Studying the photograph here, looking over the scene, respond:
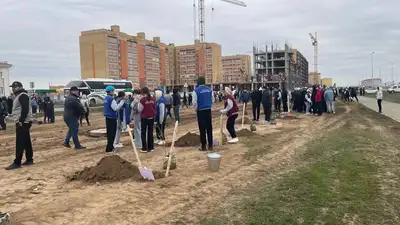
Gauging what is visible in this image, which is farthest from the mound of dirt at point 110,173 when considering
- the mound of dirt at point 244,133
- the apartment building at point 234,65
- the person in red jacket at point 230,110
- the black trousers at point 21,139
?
the apartment building at point 234,65

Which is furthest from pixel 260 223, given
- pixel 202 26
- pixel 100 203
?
pixel 202 26

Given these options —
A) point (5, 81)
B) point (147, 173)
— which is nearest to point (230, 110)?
point (147, 173)

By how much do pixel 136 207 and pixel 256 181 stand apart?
2.30 m

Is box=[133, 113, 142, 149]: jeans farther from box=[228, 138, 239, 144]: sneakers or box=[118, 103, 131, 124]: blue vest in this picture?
box=[228, 138, 239, 144]: sneakers

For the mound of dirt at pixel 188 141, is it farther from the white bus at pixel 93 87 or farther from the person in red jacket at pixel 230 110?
the white bus at pixel 93 87

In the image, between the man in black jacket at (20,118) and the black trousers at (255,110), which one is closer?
the man in black jacket at (20,118)

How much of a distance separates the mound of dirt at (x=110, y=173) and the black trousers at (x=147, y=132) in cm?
259

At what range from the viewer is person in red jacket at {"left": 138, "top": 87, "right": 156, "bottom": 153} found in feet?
30.9

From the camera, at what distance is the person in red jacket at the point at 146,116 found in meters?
9.41

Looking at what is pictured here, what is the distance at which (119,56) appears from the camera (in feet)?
358

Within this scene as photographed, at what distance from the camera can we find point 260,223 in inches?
171

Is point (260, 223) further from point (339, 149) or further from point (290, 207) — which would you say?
point (339, 149)


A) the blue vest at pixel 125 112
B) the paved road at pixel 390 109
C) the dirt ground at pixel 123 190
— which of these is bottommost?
the paved road at pixel 390 109

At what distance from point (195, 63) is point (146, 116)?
5239 inches
